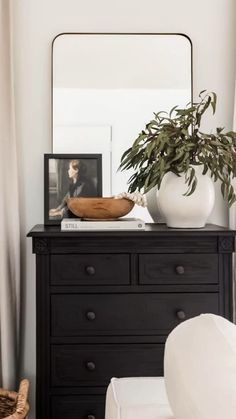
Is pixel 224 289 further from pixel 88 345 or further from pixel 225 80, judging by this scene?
pixel 225 80

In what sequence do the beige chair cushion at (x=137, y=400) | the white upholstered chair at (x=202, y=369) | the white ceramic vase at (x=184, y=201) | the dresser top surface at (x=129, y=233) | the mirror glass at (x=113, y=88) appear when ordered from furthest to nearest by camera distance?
the mirror glass at (x=113, y=88) < the white ceramic vase at (x=184, y=201) < the dresser top surface at (x=129, y=233) < the beige chair cushion at (x=137, y=400) < the white upholstered chair at (x=202, y=369)

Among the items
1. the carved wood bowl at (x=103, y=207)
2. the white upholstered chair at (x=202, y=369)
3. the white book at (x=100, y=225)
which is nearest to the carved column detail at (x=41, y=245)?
the white book at (x=100, y=225)

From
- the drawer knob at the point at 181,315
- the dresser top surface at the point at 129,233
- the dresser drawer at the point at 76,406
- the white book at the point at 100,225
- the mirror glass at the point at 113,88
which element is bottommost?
the dresser drawer at the point at 76,406

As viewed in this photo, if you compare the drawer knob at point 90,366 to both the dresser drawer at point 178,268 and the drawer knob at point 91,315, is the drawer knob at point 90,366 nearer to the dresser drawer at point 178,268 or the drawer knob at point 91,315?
the drawer knob at point 91,315

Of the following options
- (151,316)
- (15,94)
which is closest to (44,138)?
(15,94)

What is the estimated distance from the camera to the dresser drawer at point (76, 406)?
1932 mm

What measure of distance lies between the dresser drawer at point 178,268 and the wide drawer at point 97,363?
283 mm

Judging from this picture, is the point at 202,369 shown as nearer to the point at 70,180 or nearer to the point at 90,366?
the point at 90,366

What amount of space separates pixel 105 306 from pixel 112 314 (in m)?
0.04

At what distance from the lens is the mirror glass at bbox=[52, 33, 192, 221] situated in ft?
7.82

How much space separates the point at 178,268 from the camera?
6.34ft

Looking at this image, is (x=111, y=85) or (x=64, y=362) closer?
(x=64, y=362)

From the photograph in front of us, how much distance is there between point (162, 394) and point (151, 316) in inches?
37.5

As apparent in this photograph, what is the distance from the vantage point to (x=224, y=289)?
6.38 ft
